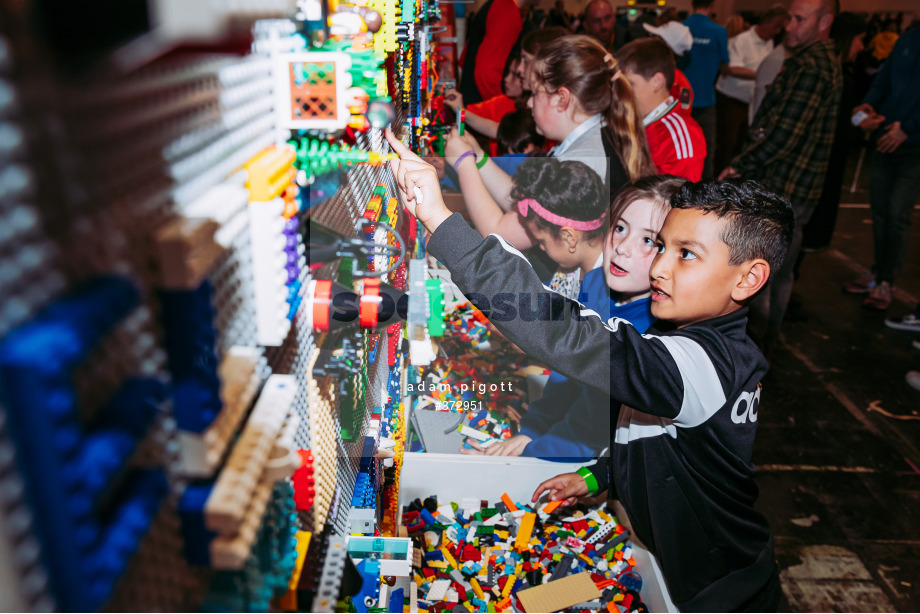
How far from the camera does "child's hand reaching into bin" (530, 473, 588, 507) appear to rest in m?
1.67

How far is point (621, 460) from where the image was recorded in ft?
5.05

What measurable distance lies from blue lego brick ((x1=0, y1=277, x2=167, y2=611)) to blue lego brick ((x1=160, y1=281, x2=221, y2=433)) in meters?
0.04

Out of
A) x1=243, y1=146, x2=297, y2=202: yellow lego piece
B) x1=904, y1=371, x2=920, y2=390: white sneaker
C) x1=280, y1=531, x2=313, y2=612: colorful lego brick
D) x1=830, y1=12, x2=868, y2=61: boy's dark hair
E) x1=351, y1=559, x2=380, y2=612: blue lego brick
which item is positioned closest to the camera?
x1=243, y1=146, x2=297, y2=202: yellow lego piece

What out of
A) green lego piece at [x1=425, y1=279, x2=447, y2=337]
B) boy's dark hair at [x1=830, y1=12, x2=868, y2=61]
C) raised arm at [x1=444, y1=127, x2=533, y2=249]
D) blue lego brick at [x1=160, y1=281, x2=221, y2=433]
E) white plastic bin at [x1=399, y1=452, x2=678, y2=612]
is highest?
boy's dark hair at [x1=830, y1=12, x2=868, y2=61]

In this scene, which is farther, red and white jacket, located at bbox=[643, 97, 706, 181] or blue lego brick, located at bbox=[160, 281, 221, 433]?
red and white jacket, located at bbox=[643, 97, 706, 181]

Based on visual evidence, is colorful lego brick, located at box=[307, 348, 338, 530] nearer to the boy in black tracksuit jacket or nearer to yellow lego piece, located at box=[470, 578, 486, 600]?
the boy in black tracksuit jacket

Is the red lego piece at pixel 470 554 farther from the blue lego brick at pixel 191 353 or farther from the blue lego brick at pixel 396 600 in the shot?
the blue lego brick at pixel 191 353

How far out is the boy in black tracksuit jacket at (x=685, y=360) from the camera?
119 cm

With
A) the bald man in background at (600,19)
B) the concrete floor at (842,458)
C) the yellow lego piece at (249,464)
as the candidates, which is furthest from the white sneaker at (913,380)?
the yellow lego piece at (249,464)

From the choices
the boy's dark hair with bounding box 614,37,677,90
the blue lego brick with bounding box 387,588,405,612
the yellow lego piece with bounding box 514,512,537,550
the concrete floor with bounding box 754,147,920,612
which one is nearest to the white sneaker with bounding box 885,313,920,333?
the concrete floor with bounding box 754,147,920,612

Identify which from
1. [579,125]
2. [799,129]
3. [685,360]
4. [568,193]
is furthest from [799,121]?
[685,360]

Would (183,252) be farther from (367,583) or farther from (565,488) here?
(565,488)

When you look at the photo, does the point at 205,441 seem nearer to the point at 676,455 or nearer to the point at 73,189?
the point at 73,189

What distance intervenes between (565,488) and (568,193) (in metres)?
0.95
